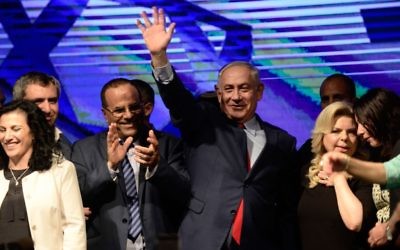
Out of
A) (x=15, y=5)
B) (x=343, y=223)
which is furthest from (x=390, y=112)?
(x=15, y=5)

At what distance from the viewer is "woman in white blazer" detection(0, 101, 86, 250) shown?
4.65 m

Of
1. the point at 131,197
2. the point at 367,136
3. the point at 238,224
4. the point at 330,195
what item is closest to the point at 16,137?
the point at 131,197

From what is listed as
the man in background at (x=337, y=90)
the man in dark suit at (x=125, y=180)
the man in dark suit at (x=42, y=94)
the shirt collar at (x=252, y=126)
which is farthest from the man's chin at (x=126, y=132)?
the man in background at (x=337, y=90)

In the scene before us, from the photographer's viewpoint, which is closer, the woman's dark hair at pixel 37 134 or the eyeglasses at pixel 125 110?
the woman's dark hair at pixel 37 134

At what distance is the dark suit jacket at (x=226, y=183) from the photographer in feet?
16.3

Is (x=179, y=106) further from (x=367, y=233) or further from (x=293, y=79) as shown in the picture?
(x=293, y=79)

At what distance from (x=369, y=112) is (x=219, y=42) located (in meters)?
1.70

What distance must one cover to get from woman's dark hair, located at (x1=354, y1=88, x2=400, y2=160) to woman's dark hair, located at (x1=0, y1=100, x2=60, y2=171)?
1371mm

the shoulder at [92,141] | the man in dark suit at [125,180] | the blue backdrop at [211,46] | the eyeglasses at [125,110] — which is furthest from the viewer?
the blue backdrop at [211,46]

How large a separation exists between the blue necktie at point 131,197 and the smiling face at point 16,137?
A: 1.69 ft

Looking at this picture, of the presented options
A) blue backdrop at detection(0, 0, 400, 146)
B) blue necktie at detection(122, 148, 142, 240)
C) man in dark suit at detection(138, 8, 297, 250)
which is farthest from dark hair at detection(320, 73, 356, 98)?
blue necktie at detection(122, 148, 142, 240)

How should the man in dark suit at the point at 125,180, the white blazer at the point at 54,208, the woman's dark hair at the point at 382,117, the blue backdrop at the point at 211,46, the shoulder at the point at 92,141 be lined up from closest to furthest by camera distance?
the white blazer at the point at 54,208, the woman's dark hair at the point at 382,117, the man in dark suit at the point at 125,180, the shoulder at the point at 92,141, the blue backdrop at the point at 211,46

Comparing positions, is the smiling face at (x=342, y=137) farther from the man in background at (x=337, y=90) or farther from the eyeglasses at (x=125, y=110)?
the eyeglasses at (x=125, y=110)

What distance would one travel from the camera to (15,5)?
6469mm
